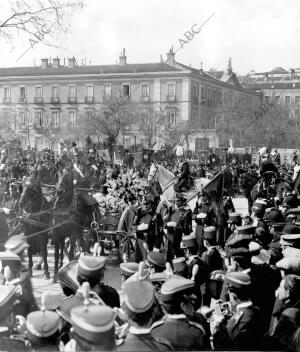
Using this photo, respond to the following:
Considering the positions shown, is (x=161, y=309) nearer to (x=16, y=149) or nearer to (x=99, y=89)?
(x=16, y=149)

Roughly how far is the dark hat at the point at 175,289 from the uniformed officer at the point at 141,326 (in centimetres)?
20

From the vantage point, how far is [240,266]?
5938mm

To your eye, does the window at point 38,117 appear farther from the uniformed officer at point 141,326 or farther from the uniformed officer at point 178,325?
the uniformed officer at point 141,326

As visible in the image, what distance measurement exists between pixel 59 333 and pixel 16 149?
98.9 ft

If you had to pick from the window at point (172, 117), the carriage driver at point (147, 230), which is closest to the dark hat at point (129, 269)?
the carriage driver at point (147, 230)

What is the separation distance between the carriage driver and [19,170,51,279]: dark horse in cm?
177

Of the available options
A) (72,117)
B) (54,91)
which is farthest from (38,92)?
(72,117)

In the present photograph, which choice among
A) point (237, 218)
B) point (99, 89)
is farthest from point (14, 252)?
point (99, 89)

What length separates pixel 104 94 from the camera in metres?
45.9

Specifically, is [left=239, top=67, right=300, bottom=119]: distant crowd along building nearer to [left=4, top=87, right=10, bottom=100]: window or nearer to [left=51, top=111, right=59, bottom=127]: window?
[left=51, top=111, right=59, bottom=127]: window

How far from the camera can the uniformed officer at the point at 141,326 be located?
4.02 m

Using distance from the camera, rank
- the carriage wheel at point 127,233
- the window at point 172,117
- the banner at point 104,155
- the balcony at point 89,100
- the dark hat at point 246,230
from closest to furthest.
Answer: the dark hat at point 246,230
the carriage wheel at point 127,233
the banner at point 104,155
the balcony at point 89,100
the window at point 172,117

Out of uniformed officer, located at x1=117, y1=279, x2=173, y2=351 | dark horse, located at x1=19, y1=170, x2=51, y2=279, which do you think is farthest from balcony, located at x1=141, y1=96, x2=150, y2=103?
uniformed officer, located at x1=117, y1=279, x2=173, y2=351

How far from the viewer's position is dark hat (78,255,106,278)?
4586 mm
